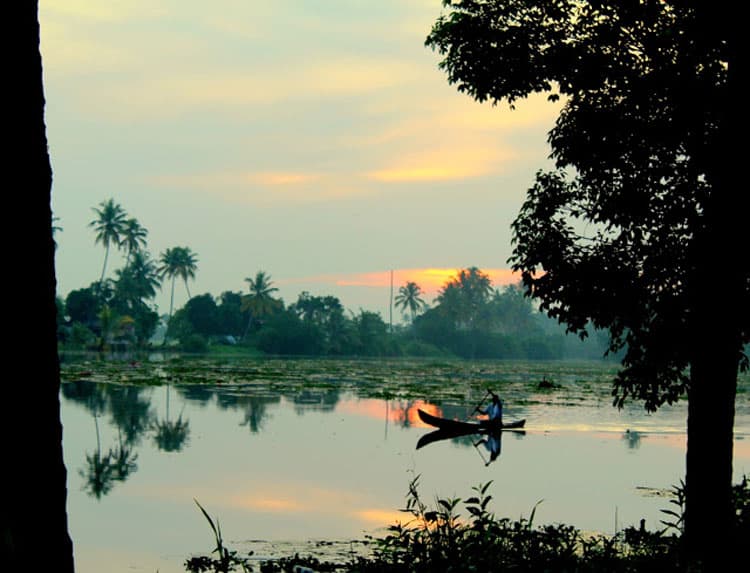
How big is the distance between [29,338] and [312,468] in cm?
1656

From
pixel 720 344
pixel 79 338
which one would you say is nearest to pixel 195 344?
pixel 79 338

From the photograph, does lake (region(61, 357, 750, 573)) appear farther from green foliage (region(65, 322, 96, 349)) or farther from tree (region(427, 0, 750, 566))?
green foliage (region(65, 322, 96, 349))

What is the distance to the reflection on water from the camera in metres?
14.4

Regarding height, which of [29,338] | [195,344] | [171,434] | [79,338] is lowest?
[171,434]

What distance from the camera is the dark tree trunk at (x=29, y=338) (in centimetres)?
458

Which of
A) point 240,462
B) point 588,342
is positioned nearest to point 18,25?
point 240,462

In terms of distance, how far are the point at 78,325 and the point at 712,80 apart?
309ft

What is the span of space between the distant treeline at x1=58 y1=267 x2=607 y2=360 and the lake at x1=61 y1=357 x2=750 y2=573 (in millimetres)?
65035

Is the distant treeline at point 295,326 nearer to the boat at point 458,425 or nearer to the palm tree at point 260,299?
the palm tree at point 260,299

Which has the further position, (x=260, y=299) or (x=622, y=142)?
(x=260, y=299)

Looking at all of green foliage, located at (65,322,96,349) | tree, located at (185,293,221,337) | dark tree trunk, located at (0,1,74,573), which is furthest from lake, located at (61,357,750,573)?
tree, located at (185,293,221,337)

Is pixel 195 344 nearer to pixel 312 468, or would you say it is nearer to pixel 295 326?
pixel 295 326

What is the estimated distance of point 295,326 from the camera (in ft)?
380

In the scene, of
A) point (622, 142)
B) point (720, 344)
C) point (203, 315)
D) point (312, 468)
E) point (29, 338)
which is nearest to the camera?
point (29, 338)
